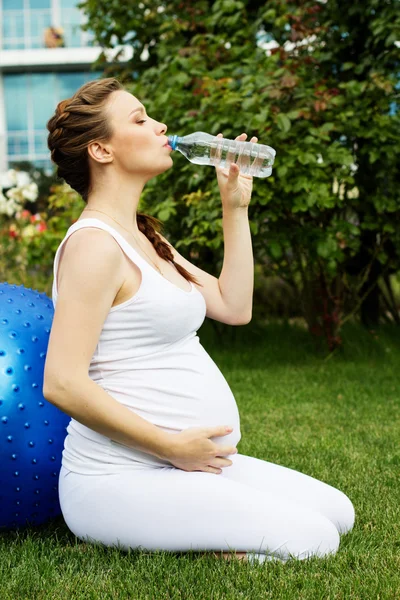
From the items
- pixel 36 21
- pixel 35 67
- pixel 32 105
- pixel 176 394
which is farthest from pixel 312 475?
pixel 36 21

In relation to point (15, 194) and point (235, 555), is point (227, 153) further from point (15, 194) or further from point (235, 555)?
point (15, 194)

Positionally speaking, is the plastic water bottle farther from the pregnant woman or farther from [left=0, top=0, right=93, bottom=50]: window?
[left=0, top=0, right=93, bottom=50]: window

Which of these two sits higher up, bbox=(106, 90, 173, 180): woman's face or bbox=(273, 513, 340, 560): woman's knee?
bbox=(106, 90, 173, 180): woman's face

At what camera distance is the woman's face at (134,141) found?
226 centimetres

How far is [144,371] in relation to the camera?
220 centimetres

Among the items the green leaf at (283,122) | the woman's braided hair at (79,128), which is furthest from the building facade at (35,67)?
the woman's braided hair at (79,128)

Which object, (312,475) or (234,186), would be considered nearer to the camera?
(234,186)

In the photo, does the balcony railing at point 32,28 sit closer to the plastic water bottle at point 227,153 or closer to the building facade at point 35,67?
the building facade at point 35,67

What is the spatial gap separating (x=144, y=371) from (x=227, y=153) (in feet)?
3.19

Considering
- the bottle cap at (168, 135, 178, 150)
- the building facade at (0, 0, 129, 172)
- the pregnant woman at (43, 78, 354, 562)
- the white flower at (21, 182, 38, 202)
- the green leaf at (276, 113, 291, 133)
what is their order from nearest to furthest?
the pregnant woman at (43, 78, 354, 562) < the bottle cap at (168, 135, 178, 150) < the green leaf at (276, 113, 291, 133) < the white flower at (21, 182, 38, 202) < the building facade at (0, 0, 129, 172)

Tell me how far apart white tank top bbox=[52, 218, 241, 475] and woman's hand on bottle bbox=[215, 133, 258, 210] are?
45cm

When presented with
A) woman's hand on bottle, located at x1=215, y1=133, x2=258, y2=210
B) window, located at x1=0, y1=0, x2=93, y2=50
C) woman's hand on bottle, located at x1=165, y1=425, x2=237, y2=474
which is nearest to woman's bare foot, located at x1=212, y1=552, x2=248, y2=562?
woman's hand on bottle, located at x1=165, y1=425, x2=237, y2=474

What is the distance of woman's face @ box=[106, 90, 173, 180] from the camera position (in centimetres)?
226

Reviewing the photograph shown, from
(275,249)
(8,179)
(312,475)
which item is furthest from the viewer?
(8,179)
